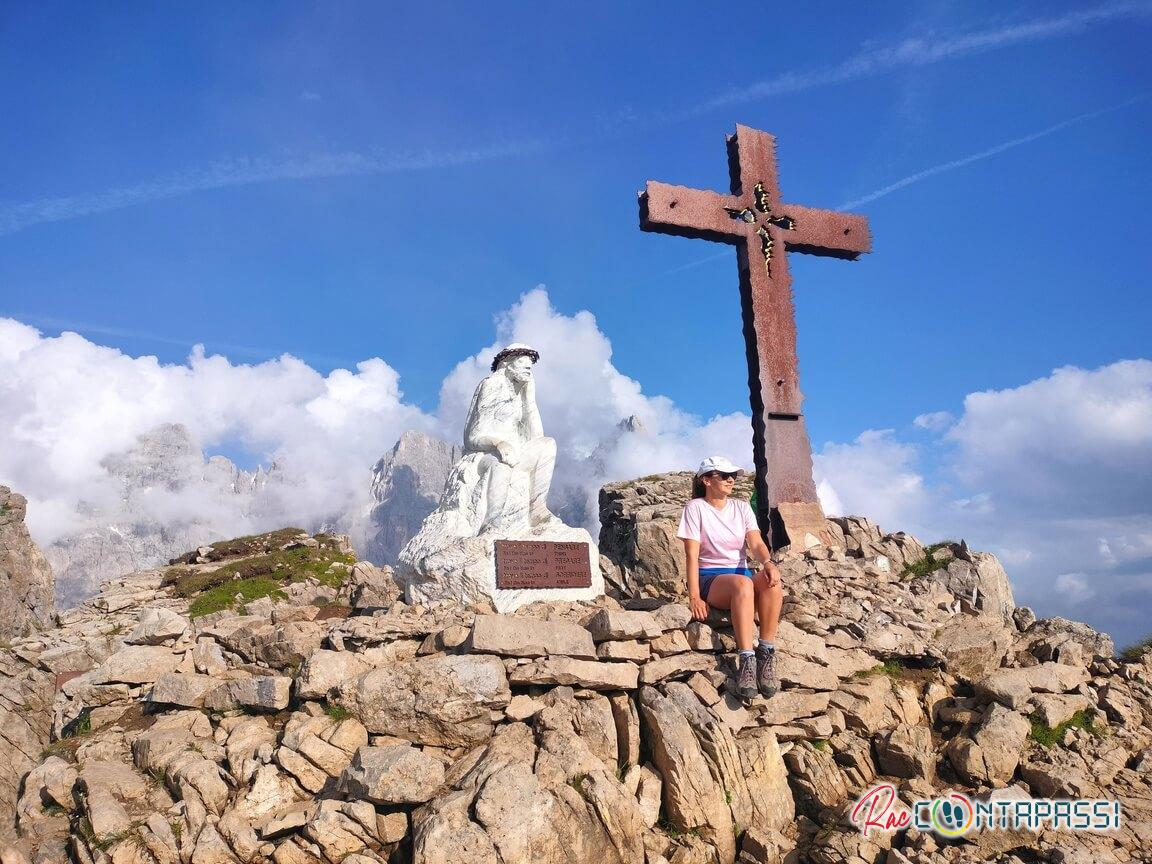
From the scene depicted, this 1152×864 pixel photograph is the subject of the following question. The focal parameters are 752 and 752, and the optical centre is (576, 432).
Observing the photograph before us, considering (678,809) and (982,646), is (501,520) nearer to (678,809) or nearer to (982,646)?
(678,809)

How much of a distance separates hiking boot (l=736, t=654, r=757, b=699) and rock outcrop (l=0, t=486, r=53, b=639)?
16.3m

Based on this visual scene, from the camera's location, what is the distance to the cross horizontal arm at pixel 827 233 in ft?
47.5

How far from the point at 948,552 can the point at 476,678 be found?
8.54 m

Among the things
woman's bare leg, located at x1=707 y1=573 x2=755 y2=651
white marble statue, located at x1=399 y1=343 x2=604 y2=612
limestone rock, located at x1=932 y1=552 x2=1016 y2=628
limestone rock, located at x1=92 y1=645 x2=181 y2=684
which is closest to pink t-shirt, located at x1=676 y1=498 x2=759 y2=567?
woman's bare leg, located at x1=707 y1=573 x2=755 y2=651

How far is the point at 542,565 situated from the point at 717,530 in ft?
11.7

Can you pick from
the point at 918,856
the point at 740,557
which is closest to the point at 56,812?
the point at 740,557

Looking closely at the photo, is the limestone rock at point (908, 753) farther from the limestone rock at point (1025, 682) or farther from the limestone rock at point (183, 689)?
the limestone rock at point (183, 689)

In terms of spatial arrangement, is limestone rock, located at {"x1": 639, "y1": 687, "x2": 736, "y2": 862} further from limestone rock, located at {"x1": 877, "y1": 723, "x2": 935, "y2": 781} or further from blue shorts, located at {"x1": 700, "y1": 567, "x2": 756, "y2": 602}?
limestone rock, located at {"x1": 877, "y1": 723, "x2": 935, "y2": 781}

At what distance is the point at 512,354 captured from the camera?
43.0ft

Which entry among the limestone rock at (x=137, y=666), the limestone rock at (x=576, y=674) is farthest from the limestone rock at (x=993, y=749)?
the limestone rock at (x=137, y=666)

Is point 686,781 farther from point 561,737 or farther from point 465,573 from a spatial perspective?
point 465,573

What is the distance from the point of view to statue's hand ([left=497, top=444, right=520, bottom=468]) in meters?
12.2

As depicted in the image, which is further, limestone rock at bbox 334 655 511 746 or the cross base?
the cross base

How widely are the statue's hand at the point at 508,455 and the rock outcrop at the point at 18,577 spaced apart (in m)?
12.1
